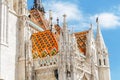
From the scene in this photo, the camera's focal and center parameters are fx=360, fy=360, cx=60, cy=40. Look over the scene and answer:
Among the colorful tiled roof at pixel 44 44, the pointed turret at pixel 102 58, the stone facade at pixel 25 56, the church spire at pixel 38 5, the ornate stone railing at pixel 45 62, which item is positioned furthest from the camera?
the church spire at pixel 38 5

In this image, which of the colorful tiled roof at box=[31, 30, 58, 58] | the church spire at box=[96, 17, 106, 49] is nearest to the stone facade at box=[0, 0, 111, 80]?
the colorful tiled roof at box=[31, 30, 58, 58]

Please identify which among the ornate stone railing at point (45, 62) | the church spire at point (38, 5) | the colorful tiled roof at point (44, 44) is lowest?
the ornate stone railing at point (45, 62)

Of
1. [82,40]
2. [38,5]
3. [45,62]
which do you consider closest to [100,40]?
[82,40]

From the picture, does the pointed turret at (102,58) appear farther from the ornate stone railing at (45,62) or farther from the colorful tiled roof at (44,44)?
the ornate stone railing at (45,62)

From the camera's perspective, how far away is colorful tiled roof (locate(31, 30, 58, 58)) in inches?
1119

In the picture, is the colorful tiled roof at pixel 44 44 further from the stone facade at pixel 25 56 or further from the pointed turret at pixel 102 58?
the pointed turret at pixel 102 58

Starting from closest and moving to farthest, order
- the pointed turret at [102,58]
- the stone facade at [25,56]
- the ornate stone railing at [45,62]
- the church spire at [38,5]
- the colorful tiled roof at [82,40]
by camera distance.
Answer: the stone facade at [25,56]
the ornate stone railing at [45,62]
the colorful tiled roof at [82,40]
the pointed turret at [102,58]
the church spire at [38,5]

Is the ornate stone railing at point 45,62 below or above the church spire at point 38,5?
below

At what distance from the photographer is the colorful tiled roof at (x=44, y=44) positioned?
28422 millimetres

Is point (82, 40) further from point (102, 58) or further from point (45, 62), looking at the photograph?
point (45, 62)

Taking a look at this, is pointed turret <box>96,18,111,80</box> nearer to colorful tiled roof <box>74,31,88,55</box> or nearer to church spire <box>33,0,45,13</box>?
colorful tiled roof <box>74,31,88,55</box>

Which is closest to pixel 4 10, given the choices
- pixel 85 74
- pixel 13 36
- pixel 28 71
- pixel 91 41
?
pixel 13 36

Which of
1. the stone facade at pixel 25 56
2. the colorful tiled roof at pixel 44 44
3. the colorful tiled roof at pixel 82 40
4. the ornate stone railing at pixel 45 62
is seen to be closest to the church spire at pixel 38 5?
the colorful tiled roof at pixel 82 40

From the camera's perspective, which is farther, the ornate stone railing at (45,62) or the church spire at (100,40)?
the church spire at (100,40)
